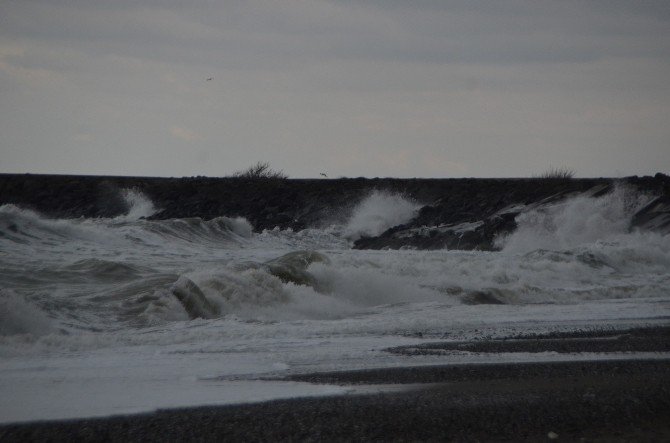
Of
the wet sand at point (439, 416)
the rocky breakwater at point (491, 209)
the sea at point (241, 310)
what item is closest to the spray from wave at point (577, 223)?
the rocky breakwater at point (491, 209)

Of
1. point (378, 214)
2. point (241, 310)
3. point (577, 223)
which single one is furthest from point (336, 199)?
point (241, 310)

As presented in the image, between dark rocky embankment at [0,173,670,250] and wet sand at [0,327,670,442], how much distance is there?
18.9 m

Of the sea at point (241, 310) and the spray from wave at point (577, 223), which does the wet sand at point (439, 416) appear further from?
the spray from wave at point (577, 223)

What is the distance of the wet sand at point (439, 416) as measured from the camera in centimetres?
428

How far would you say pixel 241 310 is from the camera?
34.7 feet

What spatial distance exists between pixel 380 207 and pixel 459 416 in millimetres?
27606

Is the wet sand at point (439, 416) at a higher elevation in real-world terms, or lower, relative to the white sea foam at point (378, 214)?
lower

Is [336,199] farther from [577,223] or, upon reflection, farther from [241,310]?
[241,310]

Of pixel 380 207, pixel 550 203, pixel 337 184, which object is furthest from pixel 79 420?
pixel 337 184

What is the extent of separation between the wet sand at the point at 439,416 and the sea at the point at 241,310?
31cm

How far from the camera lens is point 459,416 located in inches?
181

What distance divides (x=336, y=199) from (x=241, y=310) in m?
23.7

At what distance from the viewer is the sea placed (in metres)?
5.79

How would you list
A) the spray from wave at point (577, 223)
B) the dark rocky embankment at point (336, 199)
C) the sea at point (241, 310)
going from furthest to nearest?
the dark rocky embankment at point (336, 199)
the spray from wave at point (577, 223)
the sea at point (241, 310)
